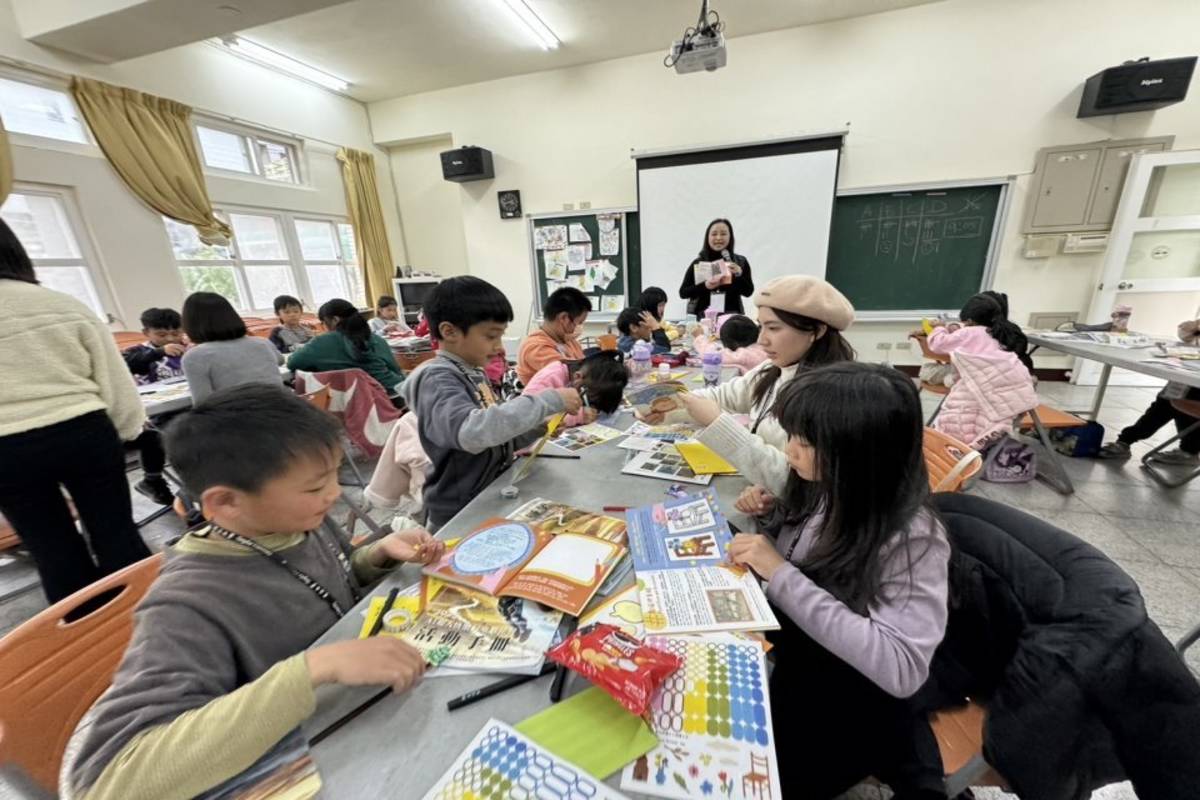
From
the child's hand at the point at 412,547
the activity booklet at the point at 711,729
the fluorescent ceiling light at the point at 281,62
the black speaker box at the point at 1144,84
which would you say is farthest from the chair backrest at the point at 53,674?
the black speaker box at the point at 1144,84

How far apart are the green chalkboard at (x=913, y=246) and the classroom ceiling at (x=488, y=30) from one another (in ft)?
5.78

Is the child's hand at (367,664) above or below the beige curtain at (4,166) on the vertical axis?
below

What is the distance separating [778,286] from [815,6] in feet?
14.8

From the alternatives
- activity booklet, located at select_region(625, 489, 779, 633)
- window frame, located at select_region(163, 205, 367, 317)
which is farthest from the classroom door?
window frame, located at select_region(163, 205, 367, 317)

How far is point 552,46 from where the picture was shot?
4715mm

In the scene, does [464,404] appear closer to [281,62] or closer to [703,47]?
[703,47]

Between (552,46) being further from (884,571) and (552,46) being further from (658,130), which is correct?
(884,571)

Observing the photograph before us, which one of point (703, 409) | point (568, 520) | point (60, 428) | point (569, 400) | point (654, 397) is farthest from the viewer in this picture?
point (654, 397)

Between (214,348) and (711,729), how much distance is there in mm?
2842

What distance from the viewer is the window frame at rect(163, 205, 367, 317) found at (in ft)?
16.3

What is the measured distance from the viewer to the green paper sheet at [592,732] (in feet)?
1.73

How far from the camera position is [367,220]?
6.33 metres

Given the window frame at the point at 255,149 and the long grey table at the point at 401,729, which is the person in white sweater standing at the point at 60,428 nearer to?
the long grey table at the point at 401,729

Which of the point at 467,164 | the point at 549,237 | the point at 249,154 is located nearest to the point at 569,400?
the point at 549,237
